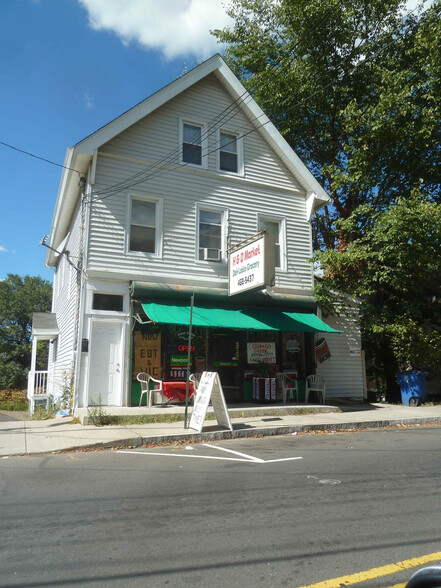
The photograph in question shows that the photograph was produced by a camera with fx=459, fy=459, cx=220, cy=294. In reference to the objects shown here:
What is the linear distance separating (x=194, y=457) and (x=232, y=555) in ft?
13.3

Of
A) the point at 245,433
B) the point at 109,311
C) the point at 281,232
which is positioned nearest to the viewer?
the point at 245,433

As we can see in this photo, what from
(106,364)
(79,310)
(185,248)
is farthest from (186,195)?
(106,364)

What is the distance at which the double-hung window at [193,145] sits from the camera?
14703mm

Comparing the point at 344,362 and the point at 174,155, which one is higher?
the point at 174,155

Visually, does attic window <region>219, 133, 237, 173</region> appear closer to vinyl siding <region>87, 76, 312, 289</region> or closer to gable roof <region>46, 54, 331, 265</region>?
vinyl siding <region>87, 76, 312, 289</region>

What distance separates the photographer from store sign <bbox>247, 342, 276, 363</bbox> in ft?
47.1

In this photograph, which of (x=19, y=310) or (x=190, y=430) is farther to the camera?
(x=19, y=310)

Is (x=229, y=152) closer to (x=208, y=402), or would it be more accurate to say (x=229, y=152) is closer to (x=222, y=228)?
(x=222, y=228)

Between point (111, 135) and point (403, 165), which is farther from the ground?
point (403, 165)

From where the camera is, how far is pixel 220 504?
4.93 meters

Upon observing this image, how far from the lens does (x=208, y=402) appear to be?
9445mm

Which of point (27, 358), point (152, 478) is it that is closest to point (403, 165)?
point (152, 478)

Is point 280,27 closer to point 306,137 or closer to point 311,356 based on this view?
point 306,137

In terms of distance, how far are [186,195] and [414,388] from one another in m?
9.84
